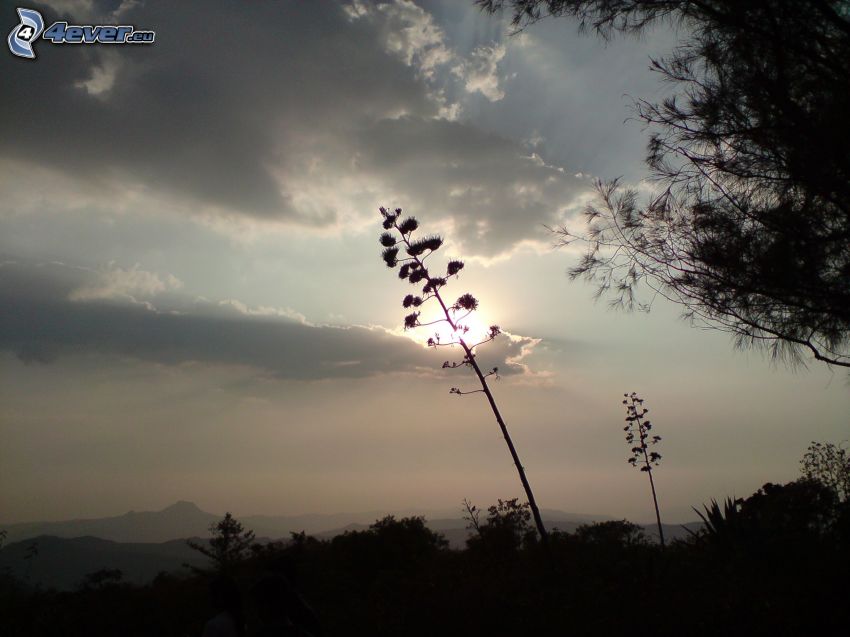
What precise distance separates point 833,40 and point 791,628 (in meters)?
6.91

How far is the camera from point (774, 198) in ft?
23.0

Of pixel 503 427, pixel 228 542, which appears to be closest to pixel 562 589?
pixel 503 427

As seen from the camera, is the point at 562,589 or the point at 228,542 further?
the point at 228,542

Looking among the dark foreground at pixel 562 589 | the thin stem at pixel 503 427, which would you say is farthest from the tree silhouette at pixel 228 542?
the thin stem at pixel 503 427

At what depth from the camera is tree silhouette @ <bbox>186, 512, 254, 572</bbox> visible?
727 inches

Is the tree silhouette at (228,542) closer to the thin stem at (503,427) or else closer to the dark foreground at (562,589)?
the dark foreground at (562,589)

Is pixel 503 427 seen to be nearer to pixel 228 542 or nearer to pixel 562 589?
pixel 562 589

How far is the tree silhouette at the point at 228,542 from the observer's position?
60.5ft

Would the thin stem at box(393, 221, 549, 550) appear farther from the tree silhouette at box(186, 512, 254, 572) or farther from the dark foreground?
the tree silhouette at box(186, 512, 254, 572)

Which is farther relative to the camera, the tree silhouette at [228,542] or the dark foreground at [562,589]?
the tree silhouette at [228,542]

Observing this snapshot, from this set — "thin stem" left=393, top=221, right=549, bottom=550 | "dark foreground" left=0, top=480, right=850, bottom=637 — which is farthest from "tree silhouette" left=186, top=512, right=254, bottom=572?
"thin stem" left=393, top=221, right=549, bottom=550

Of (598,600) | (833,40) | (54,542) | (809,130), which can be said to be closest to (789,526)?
(598,600)

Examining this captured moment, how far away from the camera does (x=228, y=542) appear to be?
18875mm

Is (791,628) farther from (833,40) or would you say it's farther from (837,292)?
(833,40)
